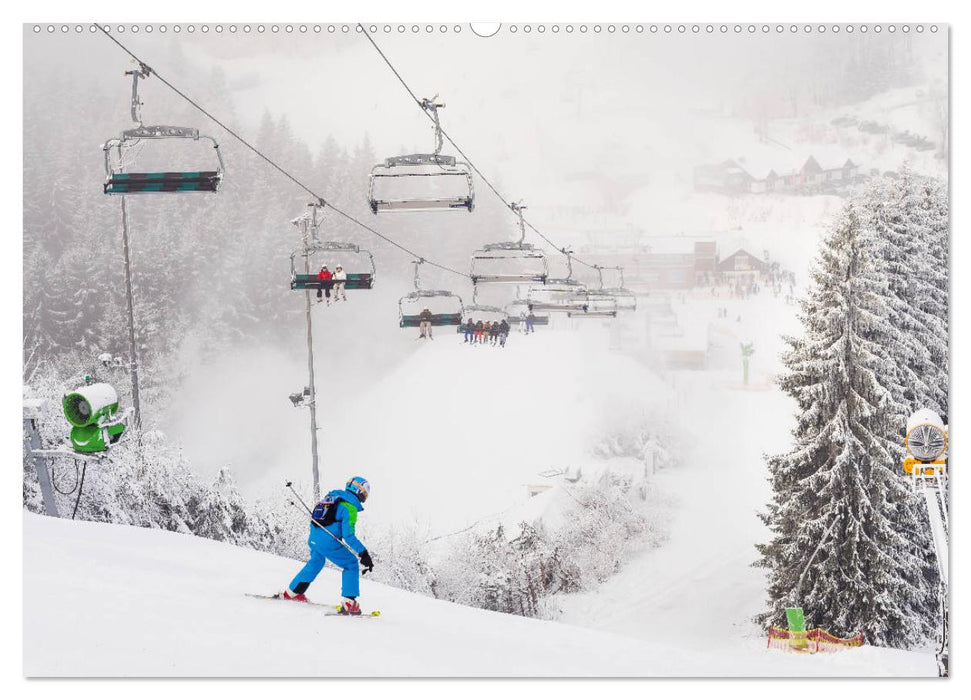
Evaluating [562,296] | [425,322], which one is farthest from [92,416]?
[562,296]

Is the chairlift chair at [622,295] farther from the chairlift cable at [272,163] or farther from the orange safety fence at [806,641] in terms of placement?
the orange safety fence at [806,641]

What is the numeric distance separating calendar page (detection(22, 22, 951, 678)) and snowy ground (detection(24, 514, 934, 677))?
1.4 inches

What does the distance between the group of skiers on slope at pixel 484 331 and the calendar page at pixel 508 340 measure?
0.08ft

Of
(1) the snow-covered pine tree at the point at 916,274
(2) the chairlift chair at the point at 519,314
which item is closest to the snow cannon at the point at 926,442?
(1) the snow-covered pine tree at the point at 916,274

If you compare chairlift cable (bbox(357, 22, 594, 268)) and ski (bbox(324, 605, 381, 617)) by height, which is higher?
chairlift cable (bbox(357, 22, 594, 268))

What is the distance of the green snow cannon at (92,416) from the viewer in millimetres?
6125

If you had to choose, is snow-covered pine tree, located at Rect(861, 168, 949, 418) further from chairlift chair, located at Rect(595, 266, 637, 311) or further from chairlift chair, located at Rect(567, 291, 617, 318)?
chairlift chair, located at Rect(567, 291, 617, 318)

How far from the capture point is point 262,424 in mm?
7688

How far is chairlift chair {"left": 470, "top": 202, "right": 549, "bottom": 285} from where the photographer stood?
6645 millimetres

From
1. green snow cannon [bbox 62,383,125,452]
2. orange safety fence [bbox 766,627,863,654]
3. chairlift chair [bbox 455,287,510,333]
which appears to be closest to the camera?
green snow cannon [bbox 62,383,125,452]

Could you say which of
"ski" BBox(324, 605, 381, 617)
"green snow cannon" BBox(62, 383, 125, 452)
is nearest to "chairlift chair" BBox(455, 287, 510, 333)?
"ski" BBox(324, 605, 381, 617)

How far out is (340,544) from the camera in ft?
17.8

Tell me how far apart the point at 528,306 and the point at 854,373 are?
269 centimetres

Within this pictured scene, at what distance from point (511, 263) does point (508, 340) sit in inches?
26.2
